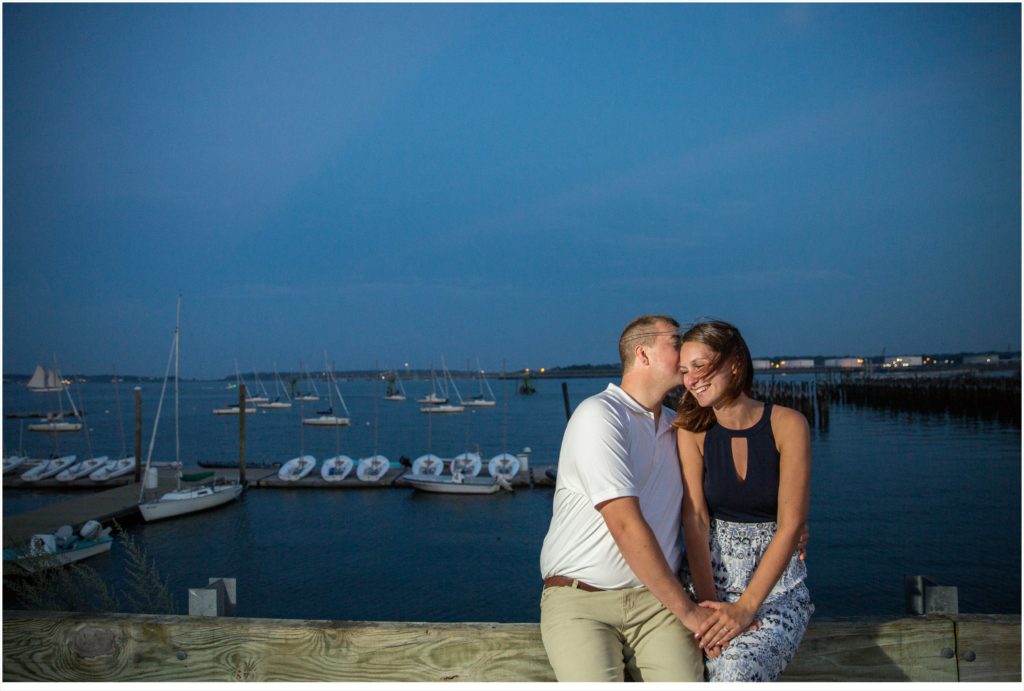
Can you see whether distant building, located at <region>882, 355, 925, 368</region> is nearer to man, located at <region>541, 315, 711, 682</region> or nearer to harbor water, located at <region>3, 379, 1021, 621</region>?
harbor water, located at <region>3, 379, 1021, 621</region>

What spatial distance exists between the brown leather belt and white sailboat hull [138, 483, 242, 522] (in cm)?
2424

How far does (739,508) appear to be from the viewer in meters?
2.40

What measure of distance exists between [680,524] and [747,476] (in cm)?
31

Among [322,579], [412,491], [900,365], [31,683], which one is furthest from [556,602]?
[900,365]

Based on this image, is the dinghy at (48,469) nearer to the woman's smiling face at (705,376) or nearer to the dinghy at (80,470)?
the dinghy at (80,470)

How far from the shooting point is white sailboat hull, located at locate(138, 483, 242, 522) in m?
23.4

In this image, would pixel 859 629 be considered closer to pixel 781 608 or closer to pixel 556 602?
pixel 781 608

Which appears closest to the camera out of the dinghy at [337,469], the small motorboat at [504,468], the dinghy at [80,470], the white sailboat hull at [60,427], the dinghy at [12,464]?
the small motorboat at [504,468]

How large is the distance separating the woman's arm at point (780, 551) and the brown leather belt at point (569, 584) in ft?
1.18

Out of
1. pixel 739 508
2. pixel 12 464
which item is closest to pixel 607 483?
pixel 739 508

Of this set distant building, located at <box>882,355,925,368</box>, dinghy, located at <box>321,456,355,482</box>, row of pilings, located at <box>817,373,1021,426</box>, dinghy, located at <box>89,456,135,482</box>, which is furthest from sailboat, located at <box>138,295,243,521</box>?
distant building, located at <box>882,355,925,368</box>

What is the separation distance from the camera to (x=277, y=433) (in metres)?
62.8

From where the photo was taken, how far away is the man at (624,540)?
2.26 meters

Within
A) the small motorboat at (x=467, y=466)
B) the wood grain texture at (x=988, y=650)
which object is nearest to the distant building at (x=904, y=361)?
the small motorboat at (x=467, y=466)
